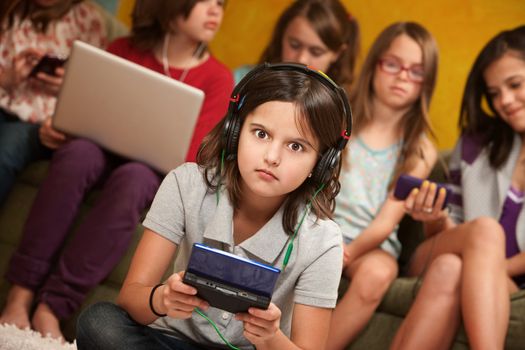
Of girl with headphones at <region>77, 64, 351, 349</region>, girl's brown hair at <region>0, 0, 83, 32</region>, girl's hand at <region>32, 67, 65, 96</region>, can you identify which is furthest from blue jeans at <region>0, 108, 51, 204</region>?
girl with headphones at <region>77, 64, 351, 349</region>

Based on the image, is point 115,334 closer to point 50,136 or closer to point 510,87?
point 50,136

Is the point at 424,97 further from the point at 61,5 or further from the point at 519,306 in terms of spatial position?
the point at 61,5

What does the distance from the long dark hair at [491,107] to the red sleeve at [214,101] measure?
0.69m

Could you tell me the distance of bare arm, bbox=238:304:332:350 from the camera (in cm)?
103

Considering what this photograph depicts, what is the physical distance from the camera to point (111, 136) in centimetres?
184

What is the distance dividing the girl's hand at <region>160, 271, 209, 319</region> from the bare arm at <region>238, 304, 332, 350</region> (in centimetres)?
7

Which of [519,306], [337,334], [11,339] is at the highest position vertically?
[519,306]

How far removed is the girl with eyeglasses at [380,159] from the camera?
5.56 feet

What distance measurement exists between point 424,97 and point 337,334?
0.74 metres

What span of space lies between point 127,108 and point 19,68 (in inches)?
19.5

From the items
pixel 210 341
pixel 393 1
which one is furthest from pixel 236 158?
pixel 393 1

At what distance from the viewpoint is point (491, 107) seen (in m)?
2.08

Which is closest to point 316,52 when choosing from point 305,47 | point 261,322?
point 305,47

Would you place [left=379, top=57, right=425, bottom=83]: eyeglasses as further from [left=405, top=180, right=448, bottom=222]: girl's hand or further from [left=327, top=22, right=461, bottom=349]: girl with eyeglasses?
[left=405, top=180, right=448, bottom=222]: girl's hand
